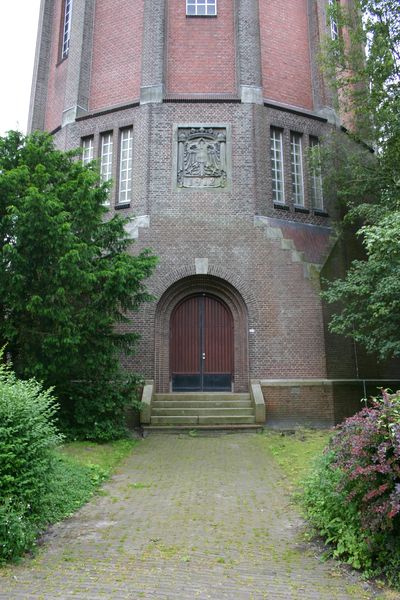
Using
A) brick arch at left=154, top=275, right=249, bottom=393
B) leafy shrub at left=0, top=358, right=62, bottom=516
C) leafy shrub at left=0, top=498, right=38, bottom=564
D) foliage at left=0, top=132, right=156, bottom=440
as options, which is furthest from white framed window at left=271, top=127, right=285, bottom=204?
leafy shrub at left=0, top=498, right=38, bottom=564

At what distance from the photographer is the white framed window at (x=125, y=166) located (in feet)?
52.9

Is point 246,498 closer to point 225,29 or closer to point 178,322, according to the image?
point 178,322

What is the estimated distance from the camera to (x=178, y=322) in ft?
50.1

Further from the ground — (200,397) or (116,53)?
(116,53)

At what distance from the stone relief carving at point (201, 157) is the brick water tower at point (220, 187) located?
39 millimetres

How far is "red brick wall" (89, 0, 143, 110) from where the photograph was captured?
1700cm

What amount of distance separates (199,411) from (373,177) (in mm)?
8257

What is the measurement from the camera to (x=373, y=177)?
47.3 feet

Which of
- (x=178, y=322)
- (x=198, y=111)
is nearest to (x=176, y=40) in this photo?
(x=198, y=111)

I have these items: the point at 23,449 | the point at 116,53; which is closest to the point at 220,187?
the point at 116,53

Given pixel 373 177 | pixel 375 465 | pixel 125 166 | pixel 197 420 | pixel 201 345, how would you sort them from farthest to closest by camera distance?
pixel 125 166, pixel 201 345, pixel 373 177, pixel 197 420, pixel 375 465

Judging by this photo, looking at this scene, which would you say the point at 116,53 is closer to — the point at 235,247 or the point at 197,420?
the point at 235,247

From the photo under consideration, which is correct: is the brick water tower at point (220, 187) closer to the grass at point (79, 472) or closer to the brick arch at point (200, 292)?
the brick arch at point (200, 292)

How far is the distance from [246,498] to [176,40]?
50.4ft
